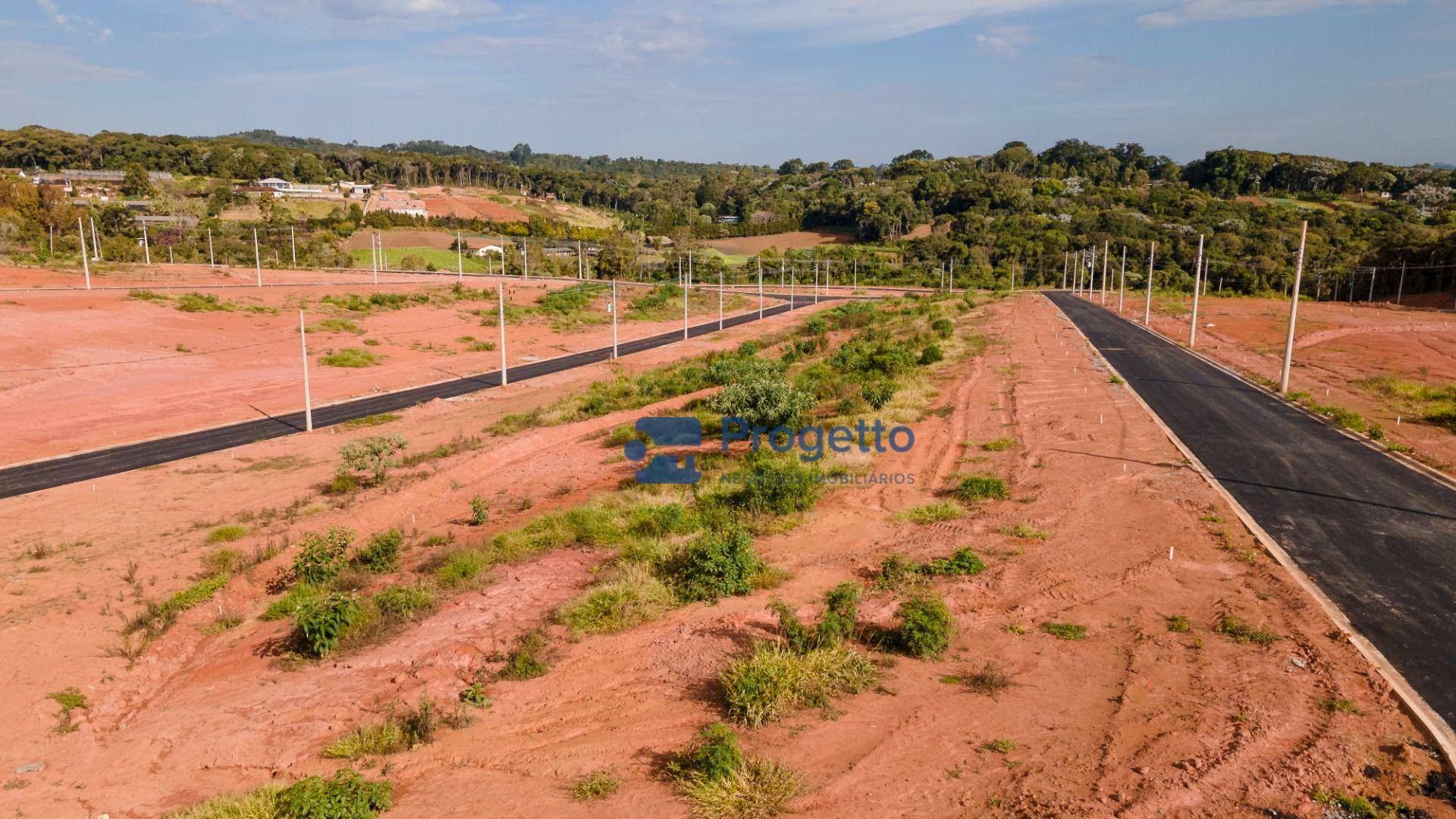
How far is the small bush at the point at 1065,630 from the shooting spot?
10.9 meters

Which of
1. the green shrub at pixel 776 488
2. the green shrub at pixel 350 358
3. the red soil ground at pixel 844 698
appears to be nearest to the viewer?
the red soil ground at pixel 844 698

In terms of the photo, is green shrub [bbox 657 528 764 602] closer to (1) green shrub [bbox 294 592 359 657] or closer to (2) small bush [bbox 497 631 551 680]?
(2) small bush [bbox 497 631 551 680]

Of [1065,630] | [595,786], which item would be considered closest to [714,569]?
[595,786]

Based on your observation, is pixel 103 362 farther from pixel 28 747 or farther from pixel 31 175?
pixel 31 175

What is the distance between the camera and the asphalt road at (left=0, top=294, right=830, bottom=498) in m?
24.2

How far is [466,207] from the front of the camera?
152750mm

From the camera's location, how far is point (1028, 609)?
1177 centimetres

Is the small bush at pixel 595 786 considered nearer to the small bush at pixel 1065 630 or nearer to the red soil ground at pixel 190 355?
the small bush at pixel 1065 630

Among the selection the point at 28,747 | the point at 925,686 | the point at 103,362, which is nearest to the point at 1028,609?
the point at 925,686

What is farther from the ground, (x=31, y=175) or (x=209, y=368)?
(x=31, y=175)

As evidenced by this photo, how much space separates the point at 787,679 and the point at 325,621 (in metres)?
7.46

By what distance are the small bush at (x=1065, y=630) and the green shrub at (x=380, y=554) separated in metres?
12.3

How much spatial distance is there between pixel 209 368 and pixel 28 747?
3992cm

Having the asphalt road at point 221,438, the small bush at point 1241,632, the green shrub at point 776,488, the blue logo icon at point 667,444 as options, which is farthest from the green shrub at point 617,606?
the asphalt road at point 221,438
